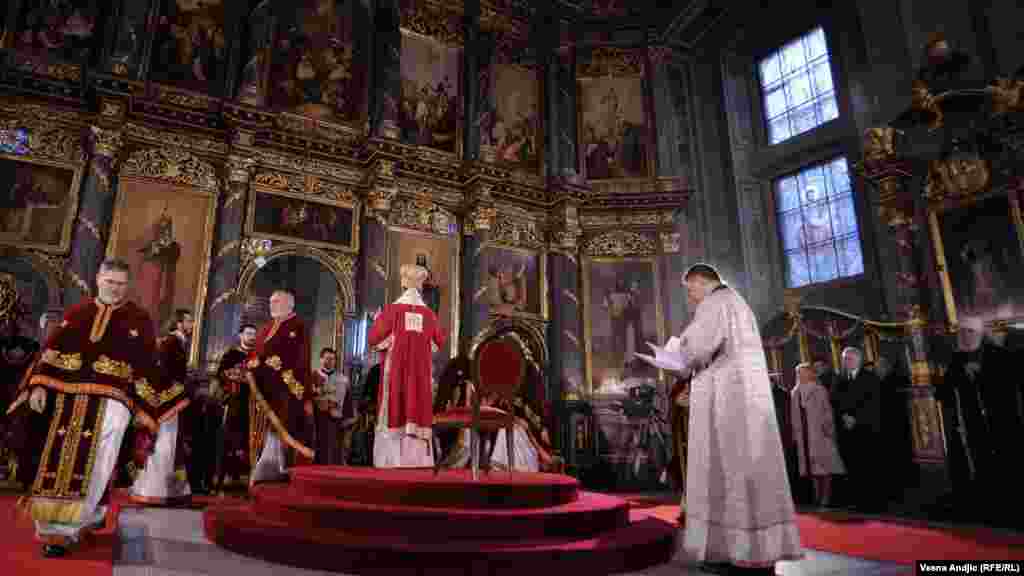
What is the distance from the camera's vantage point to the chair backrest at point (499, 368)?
175 inches

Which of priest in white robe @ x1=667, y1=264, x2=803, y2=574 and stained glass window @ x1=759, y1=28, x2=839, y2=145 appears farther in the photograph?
stained glass window @ x1=759, y1=28, x2=839, y2=145

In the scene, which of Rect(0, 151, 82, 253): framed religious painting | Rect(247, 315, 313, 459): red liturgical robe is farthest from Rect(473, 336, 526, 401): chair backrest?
Rect(0, 151, 82, 253): framed religious painting

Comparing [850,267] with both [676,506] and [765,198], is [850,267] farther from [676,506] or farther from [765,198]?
[676,506]

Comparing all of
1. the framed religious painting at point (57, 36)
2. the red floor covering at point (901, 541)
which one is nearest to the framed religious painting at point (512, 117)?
the framed religious painting at point (57, 36)

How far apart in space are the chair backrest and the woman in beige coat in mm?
5047

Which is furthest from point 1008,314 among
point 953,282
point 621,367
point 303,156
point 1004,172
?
point 303,156

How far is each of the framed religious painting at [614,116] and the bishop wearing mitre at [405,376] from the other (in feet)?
27.0

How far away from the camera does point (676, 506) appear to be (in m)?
7.27

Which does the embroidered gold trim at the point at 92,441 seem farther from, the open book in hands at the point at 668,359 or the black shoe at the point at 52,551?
the open book in hands at the point at 668,359

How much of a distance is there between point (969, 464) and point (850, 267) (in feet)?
14.4

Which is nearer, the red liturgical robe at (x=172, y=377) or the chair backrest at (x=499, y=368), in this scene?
the chair backrest at (x=499, y=368)

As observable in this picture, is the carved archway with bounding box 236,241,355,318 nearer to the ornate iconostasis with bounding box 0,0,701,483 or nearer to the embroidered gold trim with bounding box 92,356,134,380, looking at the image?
the ornate iconostasis with bounding box 0,0,701,483

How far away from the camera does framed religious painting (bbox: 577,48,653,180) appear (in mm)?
13000

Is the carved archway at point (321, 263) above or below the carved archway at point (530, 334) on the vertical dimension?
above
